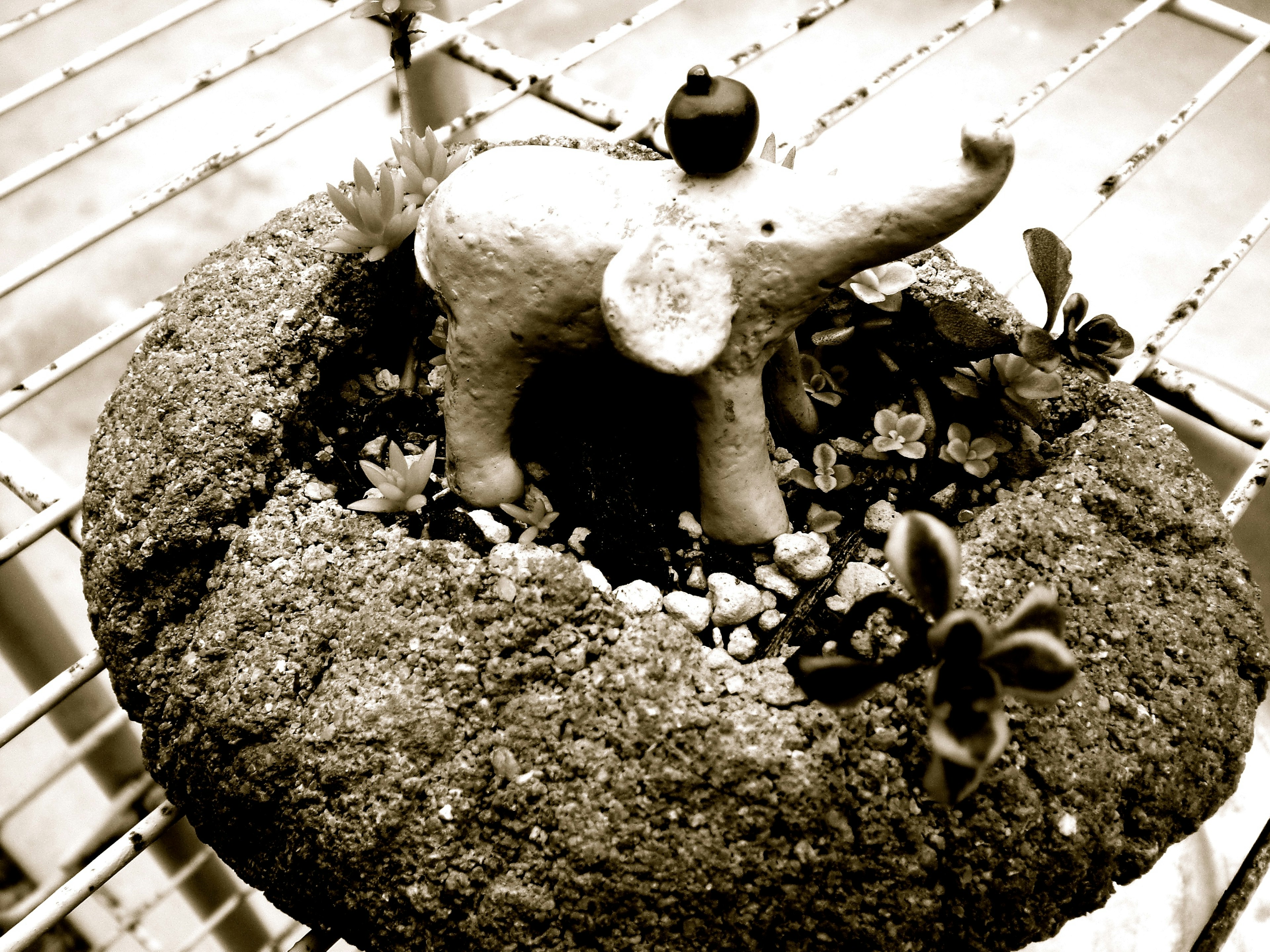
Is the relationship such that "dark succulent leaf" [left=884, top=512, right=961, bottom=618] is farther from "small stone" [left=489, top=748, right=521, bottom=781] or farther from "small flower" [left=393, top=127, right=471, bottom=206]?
"small flower" [left=393, top=127, right=471, bottom=206]

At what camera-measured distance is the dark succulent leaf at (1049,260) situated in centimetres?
101

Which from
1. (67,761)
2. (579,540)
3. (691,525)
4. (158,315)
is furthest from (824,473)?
(67,761)

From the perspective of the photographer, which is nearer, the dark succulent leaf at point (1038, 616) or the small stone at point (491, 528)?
the dark succulent leaf at point (1038, 616)

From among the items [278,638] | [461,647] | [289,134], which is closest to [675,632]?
[461,647]

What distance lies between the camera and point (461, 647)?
2.90 feet

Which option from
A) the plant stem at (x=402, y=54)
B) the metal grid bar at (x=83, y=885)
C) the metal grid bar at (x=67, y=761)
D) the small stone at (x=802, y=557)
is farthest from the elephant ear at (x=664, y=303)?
the metal grid bar at (x=67, y=761)

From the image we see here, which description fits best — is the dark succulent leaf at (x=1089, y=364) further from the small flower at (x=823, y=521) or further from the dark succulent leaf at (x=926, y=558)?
the dark succulent leaf at (x=926, y=558)

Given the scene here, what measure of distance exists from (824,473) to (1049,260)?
0.94ft

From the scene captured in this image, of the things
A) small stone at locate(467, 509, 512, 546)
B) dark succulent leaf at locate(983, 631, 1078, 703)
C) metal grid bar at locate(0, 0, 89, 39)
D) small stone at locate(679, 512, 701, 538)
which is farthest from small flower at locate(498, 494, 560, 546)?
metal grid bar at locate(0, 0, 89, 39)

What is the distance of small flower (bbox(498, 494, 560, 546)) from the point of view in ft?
3.29

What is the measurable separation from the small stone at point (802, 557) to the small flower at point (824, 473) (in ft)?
0.24

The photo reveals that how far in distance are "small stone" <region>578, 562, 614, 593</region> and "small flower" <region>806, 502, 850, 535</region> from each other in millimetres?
203

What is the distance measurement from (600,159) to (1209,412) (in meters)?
0.81

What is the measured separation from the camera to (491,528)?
3.28 feet
